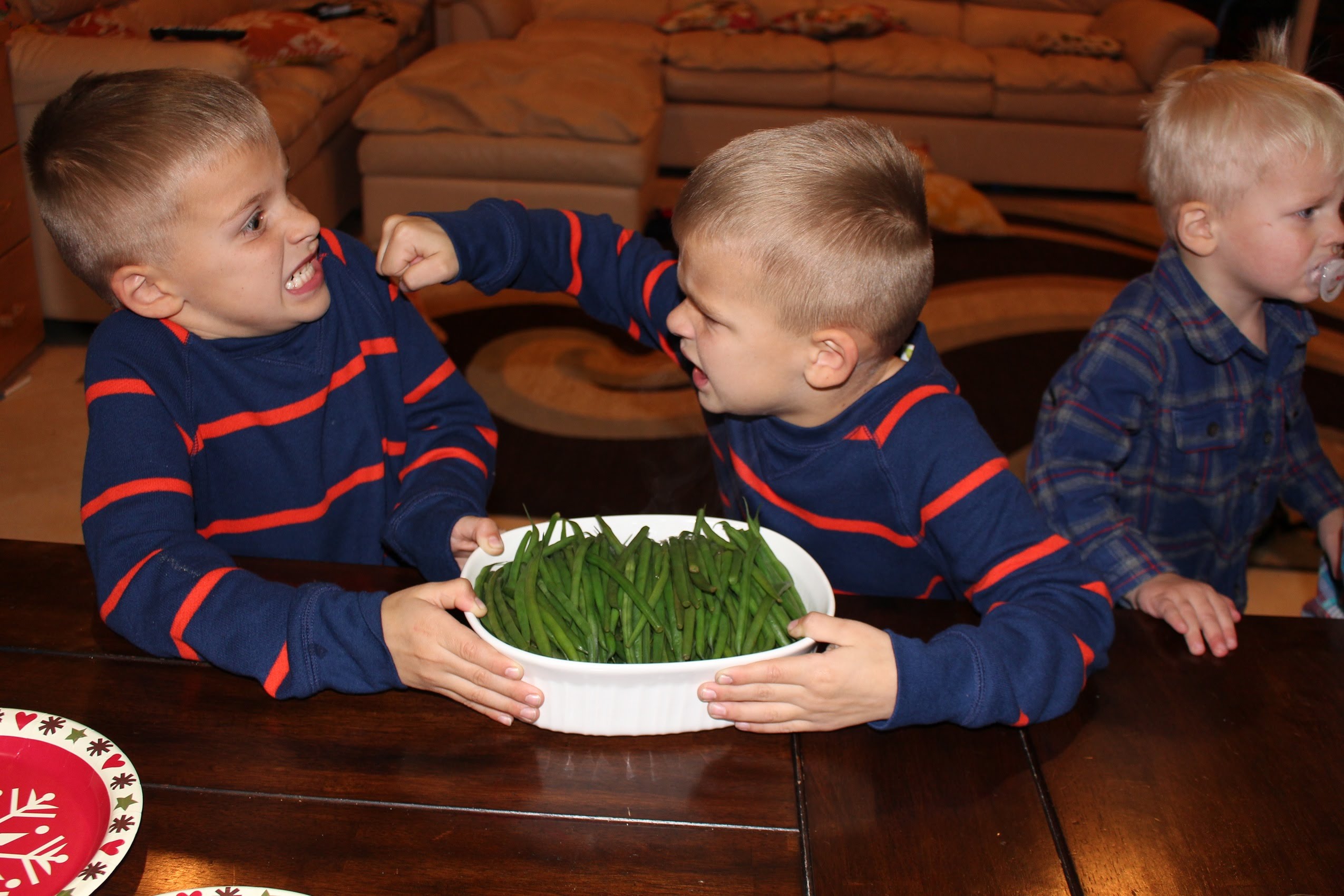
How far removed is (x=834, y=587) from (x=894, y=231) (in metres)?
0.51

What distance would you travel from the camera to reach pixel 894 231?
1.24 metres

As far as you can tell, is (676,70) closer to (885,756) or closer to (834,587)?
(834,587)

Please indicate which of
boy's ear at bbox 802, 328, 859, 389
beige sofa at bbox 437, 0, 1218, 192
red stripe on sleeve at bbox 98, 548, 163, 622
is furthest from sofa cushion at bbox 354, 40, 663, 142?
red stripe on sleeve at bbox 98, 548, 163, 622

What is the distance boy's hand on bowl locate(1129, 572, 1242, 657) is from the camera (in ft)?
3.96

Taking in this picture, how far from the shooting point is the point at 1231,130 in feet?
5.27

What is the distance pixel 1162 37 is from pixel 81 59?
5.13 m

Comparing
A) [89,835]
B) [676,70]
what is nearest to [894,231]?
[89,835]

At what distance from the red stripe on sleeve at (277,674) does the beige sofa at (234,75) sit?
9.30 ft

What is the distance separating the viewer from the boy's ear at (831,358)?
127cm

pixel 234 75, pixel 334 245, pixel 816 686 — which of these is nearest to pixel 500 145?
pixel 234 75

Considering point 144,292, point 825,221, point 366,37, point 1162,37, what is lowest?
point 366,37

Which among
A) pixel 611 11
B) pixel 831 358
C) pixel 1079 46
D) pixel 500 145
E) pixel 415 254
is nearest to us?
pixel 831 358

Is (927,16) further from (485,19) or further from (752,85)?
(485,19)

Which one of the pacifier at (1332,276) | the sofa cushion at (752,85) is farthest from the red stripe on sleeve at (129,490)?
the sofa cushion at (752,85)
